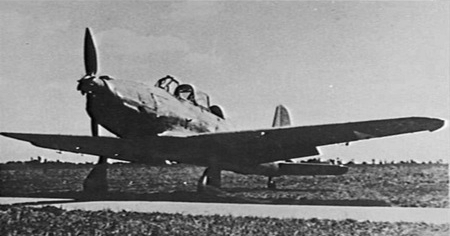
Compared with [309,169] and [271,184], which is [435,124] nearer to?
[309,169]

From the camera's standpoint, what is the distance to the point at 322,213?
107 inches

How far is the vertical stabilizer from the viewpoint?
3191 mm

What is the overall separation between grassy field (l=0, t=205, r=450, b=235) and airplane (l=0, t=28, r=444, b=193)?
1.61ft

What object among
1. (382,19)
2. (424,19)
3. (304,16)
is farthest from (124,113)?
(424,19)

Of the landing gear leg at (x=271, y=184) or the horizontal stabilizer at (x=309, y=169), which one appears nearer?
the horizontal stabilizer at (x=309, y=169)

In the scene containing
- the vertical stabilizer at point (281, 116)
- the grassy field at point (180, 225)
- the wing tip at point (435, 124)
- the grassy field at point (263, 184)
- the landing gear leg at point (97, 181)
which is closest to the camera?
the grassy field at point (180, 225)

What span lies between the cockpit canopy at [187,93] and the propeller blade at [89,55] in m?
0.43

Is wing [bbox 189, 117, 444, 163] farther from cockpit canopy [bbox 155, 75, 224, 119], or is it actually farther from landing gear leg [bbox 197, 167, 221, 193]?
cockpit canopy [bbox 155, 75, 224, 119]

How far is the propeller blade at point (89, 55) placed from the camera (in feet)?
9.78

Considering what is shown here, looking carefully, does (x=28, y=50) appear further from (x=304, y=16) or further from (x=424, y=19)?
(x=424, y=19)

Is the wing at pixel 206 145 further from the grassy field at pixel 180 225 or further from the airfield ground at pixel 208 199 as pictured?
the grassy field at pixel 180 225

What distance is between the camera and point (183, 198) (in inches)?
119

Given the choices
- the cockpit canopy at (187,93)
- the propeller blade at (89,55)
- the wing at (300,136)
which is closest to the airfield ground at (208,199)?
the wing at (300,136)

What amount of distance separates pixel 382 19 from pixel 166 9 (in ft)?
4.06
